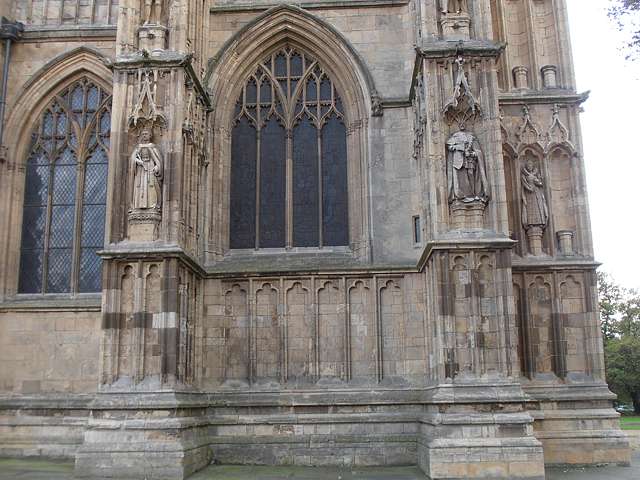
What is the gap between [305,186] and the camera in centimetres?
1686

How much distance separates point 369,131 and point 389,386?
580 cm

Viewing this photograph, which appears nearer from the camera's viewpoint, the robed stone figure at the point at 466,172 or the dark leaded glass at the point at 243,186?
the robed stone figure at the point at 466,172

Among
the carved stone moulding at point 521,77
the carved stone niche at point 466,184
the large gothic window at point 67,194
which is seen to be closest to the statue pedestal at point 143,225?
the large gothic window at point 67,194

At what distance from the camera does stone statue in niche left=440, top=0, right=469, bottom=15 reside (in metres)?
14.9

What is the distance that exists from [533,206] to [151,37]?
360 inches

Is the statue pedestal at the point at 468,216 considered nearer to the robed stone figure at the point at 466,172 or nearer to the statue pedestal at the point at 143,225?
the robed stone figure at the point at 466,172

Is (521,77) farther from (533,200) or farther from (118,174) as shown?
(118,174)

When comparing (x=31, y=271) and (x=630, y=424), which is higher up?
(x=31, y=271)

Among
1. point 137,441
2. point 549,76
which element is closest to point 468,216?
point 549,76

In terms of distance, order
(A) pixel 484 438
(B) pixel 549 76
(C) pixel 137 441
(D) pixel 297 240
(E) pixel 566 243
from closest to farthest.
A: (A) pixel 484 438 → (C) pixel 137 441 → (E) pixel 566 243 → (D) pixel 297 240 → (B) pixel 549 76

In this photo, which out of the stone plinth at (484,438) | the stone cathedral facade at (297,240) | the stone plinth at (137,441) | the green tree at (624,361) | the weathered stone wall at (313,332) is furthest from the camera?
the green tree at (624,361)

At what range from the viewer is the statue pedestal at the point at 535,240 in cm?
1595

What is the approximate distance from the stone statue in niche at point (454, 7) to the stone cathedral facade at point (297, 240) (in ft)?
0.15

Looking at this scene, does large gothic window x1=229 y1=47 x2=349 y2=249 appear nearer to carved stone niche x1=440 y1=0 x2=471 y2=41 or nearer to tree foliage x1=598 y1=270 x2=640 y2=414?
carved stone niche x1=440 y1=0 x2=471 y2=41
